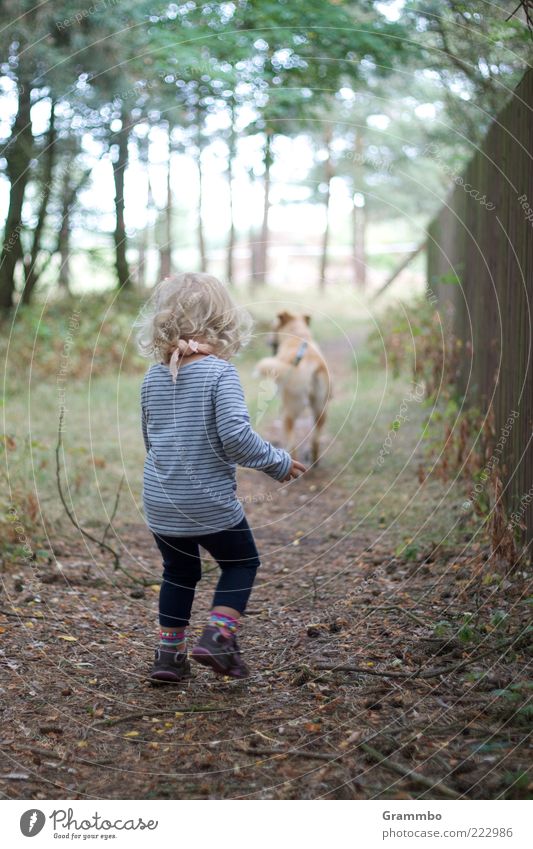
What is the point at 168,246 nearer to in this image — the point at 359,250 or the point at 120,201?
the point at 120,201

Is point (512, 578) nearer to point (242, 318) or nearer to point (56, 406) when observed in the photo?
point (242, 318)

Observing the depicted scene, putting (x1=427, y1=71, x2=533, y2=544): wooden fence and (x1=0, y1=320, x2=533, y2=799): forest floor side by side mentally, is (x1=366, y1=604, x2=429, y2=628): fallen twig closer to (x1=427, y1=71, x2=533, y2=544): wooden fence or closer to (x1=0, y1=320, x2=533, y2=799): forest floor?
(x1=0, y1=320, x2=533, y2=799): forest floor

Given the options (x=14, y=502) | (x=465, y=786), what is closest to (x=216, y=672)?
(x=465, y=786)

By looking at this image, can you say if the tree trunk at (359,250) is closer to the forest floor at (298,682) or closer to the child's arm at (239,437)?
the forest floor at (298,682)

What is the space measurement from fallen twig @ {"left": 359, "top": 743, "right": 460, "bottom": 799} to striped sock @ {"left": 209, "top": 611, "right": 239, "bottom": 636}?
2.76 ft

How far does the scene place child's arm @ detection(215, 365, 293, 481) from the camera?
3.77m

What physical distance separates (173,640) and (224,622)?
28 centimetres

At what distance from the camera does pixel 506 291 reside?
554 cm

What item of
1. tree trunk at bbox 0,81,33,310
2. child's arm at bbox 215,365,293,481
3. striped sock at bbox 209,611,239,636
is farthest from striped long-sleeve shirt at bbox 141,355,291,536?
tree trunk at bbox 0,81,33,310

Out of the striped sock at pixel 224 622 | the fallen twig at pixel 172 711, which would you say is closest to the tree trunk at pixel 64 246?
the striped sock at pixel 224 622

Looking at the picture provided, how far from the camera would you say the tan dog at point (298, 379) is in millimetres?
8422

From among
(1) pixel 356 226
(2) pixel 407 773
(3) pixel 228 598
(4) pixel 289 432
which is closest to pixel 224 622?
(3) pixel 228 598

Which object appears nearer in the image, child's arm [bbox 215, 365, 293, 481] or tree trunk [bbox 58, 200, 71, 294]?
child's arm [bbox 215, 365, 293, 481]

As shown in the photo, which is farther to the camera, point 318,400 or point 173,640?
point 318,400
